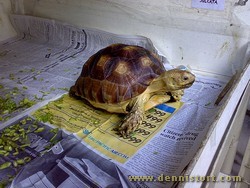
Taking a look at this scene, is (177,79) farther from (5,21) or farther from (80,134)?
(5,21)

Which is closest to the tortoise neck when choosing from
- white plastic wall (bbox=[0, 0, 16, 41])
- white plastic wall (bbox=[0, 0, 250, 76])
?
white plastic wall (bbox=[0, 0, 250, 76])

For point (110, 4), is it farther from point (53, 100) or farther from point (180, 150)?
point (180, 150)

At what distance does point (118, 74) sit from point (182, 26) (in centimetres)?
42

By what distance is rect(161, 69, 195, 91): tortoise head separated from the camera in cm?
82

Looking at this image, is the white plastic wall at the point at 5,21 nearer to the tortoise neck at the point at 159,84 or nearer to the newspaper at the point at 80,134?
the newspaper at the point at 80,134

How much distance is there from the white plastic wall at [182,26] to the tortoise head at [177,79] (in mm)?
324

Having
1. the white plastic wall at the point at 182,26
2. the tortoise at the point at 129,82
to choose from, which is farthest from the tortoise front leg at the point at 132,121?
the white plastic wall at the point at 182,26

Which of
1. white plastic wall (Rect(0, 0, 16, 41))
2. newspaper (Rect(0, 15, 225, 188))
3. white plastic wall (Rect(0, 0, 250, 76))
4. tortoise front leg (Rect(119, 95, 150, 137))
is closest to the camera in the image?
newspaper (Rect(0, 15, 225, 188))

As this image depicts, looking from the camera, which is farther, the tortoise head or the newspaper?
the tortoise head

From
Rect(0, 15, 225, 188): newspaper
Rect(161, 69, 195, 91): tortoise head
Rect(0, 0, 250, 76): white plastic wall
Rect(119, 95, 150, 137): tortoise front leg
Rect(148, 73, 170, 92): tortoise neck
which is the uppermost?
Rect(0, 0, 250, 76): white plastic wall

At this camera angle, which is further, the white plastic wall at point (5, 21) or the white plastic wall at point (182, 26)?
the white plastic wall at point (5, 21)

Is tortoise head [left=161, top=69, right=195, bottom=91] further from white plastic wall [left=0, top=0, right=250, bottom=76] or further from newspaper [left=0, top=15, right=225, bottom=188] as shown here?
white plastic wall [left=0, top=0, right=250, bottom=76]

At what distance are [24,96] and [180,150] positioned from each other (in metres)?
0.63

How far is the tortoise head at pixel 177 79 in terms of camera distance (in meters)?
0.82
